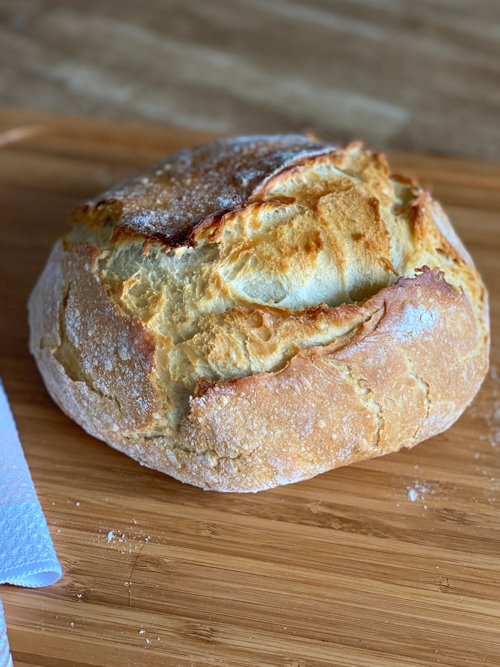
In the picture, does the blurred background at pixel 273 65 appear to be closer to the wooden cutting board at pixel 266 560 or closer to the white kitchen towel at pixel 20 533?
the wooden cutting board at pixel 266 560

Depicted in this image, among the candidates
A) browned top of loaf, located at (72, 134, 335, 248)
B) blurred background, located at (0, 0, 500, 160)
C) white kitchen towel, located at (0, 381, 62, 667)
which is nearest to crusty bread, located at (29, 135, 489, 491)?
browned top of loaf, located at (72, 134, 335, 248)

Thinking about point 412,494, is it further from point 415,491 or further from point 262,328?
point 262,328

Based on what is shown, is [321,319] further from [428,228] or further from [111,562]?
[111,562]

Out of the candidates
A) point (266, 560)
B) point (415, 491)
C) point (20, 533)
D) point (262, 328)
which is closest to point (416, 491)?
point (415, 491)

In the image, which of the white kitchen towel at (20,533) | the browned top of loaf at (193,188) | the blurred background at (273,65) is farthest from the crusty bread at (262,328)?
the blurred background at (273,65)

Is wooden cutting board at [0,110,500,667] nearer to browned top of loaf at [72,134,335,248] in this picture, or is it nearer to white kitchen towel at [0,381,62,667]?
white kitchen towel at [0,381,62,667]
